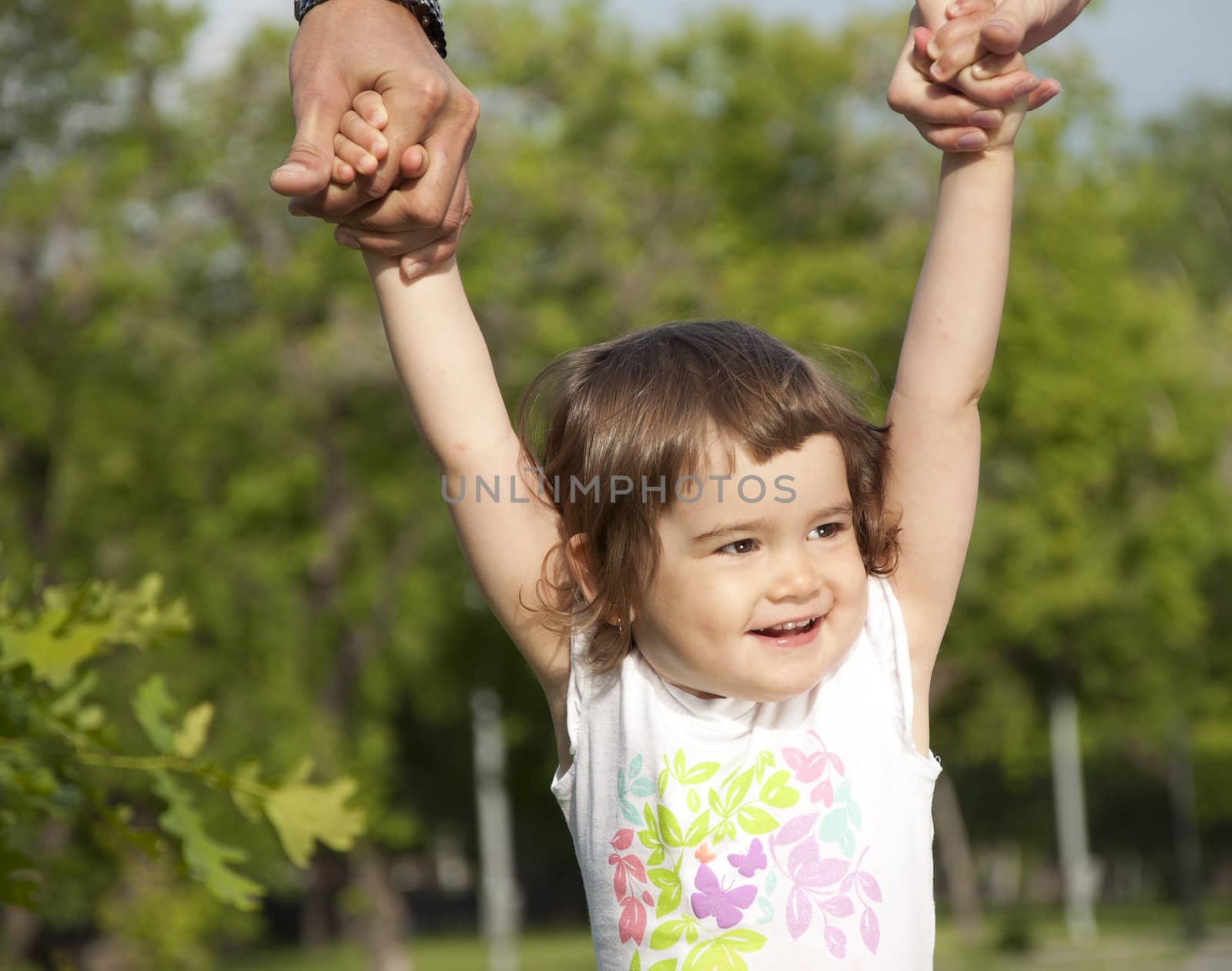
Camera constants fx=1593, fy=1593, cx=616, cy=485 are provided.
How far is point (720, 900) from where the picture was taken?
5.87ft

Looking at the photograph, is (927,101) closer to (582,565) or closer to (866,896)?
(582,565)

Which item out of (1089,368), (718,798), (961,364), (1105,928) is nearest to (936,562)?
(961,364)

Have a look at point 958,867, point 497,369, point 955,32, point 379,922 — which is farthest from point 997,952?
point 955,32

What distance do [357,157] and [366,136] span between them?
0.09 ft

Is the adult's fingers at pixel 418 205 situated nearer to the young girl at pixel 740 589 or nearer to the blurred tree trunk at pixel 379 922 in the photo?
the young girl at pixel 740 589

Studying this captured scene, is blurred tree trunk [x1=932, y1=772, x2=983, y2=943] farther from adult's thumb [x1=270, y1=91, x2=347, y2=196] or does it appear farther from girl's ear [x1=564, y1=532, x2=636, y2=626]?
adult's thumb [x1=270, y1=91, x2=347, y2=196]

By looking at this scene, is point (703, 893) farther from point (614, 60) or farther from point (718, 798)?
point (614, 60)

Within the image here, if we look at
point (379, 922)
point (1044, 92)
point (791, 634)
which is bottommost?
point (379, 922)

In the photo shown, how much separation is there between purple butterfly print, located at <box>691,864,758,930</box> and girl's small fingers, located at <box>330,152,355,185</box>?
86 cm

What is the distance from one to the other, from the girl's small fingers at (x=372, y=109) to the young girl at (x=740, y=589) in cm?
22

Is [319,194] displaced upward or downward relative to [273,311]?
downward

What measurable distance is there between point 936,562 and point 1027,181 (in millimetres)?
22124

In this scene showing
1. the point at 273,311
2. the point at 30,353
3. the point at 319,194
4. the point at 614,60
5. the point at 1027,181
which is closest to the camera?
the point at 319,194

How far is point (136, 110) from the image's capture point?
17.8 meters
